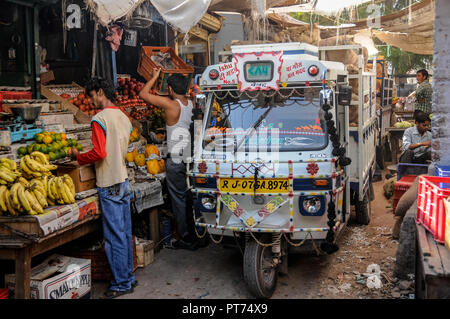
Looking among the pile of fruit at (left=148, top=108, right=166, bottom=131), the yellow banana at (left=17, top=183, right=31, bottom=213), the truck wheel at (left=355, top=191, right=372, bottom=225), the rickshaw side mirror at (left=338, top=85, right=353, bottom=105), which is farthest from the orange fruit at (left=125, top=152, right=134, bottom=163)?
the truck wheel at (left=355, top=191, right=372, bottom=225)

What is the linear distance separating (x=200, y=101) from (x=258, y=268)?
2234 millimetres

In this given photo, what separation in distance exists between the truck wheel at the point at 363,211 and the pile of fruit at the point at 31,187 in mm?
4784

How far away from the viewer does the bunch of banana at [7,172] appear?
4506 millimetres

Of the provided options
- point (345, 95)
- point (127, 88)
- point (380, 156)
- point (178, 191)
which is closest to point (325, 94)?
point (345, 95)

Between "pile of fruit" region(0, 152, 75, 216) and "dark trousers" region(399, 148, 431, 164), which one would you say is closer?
"pile of fruit" region(0, 152, 75, 216)

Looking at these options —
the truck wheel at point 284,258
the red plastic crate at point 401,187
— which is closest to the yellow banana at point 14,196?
the truck wheel at point 284,258

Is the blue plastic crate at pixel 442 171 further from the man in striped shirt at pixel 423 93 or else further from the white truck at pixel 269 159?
the man in striped shirt at pixel 423 93

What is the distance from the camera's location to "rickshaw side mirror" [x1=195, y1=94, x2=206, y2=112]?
5715mm

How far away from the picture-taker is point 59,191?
15.6 ft

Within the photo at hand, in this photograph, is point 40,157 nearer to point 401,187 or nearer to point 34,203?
point 34,203

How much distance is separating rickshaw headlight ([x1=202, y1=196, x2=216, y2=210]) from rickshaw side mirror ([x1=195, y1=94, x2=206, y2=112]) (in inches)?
48.4

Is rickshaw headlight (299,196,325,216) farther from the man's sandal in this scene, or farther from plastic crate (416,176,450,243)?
the man's sandal
